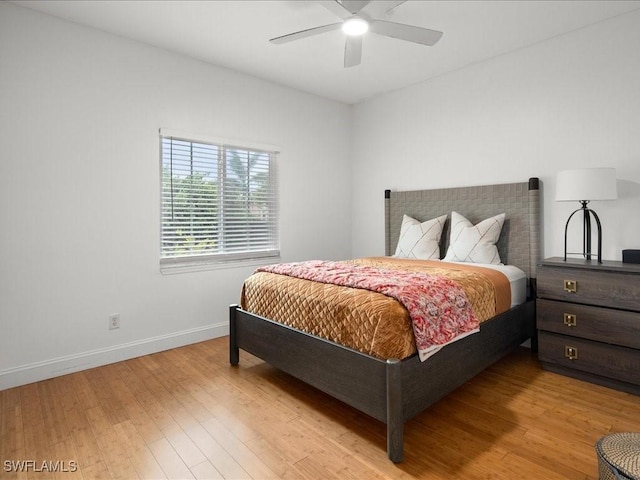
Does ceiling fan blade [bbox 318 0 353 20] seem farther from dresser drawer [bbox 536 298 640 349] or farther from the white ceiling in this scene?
dresser drawer [bbox 536 298 640 349]

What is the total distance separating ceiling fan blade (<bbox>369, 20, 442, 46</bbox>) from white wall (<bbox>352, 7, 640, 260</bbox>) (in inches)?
56.4

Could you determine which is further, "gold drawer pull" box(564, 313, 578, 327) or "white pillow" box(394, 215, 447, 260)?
"white pillow" box(394, 215, 447, 260)

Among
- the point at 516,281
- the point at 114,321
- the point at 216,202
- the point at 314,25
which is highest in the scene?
the point at 314,25

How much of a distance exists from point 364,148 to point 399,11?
2.12 m

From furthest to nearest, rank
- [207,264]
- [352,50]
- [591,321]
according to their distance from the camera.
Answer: [207,264] → [352,50] → [591,321]

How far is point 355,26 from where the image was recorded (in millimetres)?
2297

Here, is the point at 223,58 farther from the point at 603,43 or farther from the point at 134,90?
the point at 603,43

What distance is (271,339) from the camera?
246cm

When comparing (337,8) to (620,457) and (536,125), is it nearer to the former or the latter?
(536,125)

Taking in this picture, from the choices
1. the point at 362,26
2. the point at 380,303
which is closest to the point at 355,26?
the point at 362,26

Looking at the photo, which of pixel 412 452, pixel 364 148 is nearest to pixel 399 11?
pixel 364 148

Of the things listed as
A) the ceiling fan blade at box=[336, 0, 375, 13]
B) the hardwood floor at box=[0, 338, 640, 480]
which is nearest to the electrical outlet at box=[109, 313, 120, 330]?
the hardwood floor at box=[0, 338, 640, 480]

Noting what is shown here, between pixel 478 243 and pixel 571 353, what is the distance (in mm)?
1105

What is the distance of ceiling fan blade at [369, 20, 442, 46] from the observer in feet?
7.38
